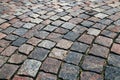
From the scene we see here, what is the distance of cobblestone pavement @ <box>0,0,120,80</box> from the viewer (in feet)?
10.2

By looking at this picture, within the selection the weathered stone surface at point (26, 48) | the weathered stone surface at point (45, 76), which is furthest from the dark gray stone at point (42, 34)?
the weathered stone surface at point (45, 76)

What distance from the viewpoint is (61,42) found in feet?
12.5

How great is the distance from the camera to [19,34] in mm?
4238

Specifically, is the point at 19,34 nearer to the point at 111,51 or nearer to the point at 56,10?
the point at 56,10

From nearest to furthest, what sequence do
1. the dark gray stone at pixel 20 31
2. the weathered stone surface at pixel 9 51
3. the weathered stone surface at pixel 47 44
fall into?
the weathered stone surface at pixel 9 51 → the weathered stone surface at pixel 47 44 → the dark gray stone at pixel 20 31

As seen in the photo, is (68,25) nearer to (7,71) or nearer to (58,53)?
(58,53)

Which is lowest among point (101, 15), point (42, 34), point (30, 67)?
point (101, 15)

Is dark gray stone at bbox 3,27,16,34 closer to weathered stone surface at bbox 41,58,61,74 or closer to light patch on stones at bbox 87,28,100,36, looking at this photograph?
weathered stone surface at bbox 41,58,61,74

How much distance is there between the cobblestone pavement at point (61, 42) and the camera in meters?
3.12

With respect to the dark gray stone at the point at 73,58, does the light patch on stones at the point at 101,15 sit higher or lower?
lower

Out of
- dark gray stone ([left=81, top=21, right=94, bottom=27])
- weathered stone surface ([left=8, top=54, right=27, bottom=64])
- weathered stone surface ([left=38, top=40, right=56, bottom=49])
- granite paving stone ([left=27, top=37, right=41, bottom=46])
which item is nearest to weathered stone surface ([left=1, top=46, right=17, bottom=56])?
weathered stone surface ([left=8, top=54, right=27, bottom=64])

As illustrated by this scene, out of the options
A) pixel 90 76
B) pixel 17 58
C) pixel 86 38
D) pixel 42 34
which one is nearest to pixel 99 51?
pixel 86 38

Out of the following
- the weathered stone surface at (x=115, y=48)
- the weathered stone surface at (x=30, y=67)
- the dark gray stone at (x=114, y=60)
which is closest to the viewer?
the weathered stone surface at (x=30, y=67)

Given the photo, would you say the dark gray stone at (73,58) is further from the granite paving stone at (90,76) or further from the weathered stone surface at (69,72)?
the granite paving stone at (90,76)
